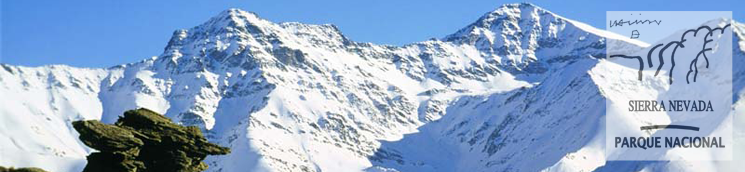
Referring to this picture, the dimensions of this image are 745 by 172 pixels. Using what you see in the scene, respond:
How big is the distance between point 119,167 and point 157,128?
3870mm

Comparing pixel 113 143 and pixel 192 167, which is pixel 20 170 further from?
pixel 192 167

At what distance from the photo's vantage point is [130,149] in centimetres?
6166

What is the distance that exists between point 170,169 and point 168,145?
1331 mm

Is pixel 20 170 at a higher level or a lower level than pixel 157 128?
lower

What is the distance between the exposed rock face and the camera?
6028cm

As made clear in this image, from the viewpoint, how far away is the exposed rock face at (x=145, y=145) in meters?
60.3

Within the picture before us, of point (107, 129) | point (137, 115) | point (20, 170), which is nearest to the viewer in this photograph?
point (20, 170)

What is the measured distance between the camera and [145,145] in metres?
64.3

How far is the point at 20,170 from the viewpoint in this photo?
54.2m

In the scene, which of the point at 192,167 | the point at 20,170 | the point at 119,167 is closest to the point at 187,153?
the point at 192,167

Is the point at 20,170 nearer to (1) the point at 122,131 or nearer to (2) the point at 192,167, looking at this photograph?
(1) the point at 122,131

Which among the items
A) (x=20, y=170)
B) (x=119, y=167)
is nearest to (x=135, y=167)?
(x=119, y=167)

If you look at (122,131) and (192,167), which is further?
(192,167)

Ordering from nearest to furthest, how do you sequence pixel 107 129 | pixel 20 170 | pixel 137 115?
pixel 20 170
pixel 107 129
pixel 137 115
